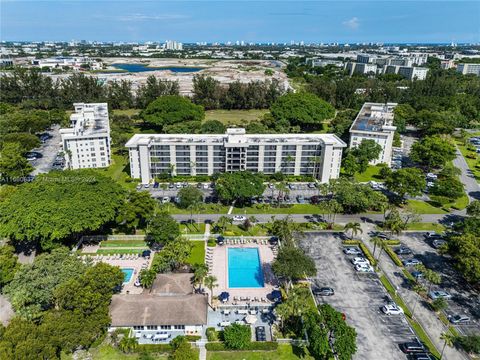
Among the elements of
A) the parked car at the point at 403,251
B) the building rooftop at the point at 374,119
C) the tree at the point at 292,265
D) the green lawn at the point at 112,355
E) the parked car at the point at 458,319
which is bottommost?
the green lawn at the point at 112,355

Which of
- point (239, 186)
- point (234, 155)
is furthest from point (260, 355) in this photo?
point (234, 155)

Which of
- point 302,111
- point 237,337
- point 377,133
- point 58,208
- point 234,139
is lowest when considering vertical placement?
point 237,337

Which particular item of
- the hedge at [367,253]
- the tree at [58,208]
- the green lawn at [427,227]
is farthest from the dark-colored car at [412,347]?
the tree at [58,208]

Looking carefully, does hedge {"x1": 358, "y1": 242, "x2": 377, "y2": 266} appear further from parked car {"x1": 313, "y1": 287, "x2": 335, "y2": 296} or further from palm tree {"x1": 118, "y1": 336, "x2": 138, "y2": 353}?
palm tree {"x1": 118, "y1": 336, "x2": 138, "y2": 353}

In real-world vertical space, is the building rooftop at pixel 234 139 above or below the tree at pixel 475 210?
above

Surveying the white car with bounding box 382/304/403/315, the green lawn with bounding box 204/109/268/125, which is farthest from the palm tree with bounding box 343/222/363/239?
the green lawn with bounding box 204/109/268/125

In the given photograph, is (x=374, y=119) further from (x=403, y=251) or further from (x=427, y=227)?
(x=403, y=251)

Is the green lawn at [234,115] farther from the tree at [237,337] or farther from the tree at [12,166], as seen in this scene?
the tree at [237,337]
